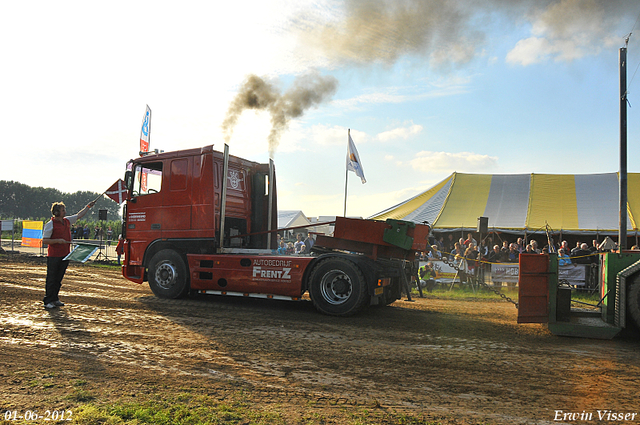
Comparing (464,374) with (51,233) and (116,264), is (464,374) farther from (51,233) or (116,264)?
(116,264)

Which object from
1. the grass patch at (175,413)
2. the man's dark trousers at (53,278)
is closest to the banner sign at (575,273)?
the grass patch at (175,413)

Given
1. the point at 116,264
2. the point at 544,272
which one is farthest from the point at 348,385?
the point at 116,264

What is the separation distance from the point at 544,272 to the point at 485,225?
8.95 metres

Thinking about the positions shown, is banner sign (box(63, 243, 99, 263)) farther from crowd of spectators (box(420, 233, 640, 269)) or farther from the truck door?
crowd of spectators (box(420, 233, 640, 269))

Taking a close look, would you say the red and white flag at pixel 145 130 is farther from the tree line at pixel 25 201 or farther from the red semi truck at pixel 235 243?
the tree line at pixel 25 201

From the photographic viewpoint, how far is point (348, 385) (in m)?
4.35

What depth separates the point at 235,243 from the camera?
965 cm

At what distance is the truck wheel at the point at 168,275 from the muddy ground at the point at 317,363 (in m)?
0.90

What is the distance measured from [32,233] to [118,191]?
17097 mm

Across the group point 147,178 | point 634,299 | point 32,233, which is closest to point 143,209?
point 147,178

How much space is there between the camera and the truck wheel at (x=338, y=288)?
7.70 metres

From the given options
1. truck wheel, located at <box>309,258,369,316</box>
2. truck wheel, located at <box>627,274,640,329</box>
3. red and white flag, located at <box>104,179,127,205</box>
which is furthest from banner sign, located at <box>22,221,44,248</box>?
truck wheel, located at <box>627,274,640,329</box>

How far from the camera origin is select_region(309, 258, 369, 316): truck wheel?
7703mm

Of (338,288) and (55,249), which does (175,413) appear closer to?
(338,288)
